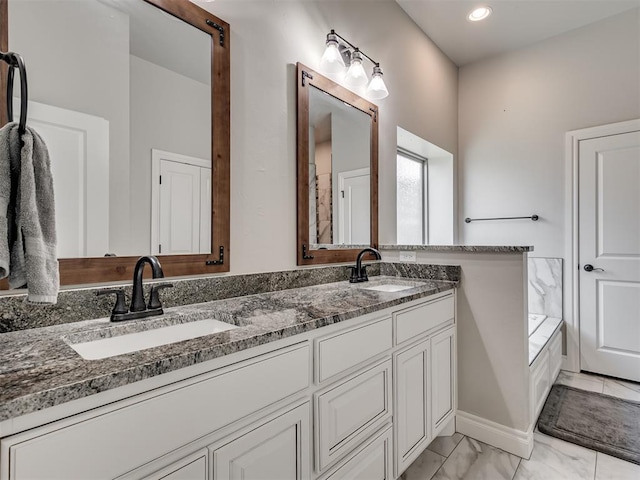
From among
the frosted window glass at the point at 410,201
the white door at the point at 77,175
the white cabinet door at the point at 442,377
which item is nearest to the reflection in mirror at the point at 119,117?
the white door at the point at 77,175

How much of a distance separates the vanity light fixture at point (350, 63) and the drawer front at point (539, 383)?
1.90 meters

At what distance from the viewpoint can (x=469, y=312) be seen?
1.94 meters

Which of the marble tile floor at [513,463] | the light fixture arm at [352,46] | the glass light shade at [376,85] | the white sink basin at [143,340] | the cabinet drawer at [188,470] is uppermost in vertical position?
the light fixture arm at [352,46]

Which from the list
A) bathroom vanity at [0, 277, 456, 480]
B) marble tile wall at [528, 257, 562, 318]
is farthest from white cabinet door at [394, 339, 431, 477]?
marble tile wall at [528, 257, 562, 318]

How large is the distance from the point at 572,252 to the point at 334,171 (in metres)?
2.23

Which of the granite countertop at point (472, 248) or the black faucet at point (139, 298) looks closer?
the black faucet at point (139, 298)

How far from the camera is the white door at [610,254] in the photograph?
2605mm

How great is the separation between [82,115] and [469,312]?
6.53 ft

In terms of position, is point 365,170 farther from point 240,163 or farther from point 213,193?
point 213,193

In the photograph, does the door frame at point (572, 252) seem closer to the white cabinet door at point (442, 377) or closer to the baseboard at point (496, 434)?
the baseboard at point (496, 434)

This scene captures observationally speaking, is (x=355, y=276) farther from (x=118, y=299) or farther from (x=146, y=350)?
(x=146, y=350)

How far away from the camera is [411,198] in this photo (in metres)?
3.33

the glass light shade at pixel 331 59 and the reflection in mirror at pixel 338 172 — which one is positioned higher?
the glass light shade at pixel 331 59

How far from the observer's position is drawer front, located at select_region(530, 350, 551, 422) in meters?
1.90
